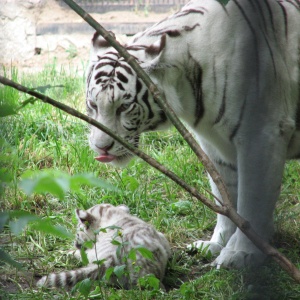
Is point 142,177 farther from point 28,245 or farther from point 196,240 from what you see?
point 28,245

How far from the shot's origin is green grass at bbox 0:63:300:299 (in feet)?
7.57

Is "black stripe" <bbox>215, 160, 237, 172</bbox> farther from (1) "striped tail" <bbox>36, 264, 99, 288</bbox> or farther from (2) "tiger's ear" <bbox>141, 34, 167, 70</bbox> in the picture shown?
(1) "striped tail" <bbox>36, 264, 99, 288</bbox>

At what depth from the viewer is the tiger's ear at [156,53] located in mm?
2471

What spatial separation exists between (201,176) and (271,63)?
1.35m

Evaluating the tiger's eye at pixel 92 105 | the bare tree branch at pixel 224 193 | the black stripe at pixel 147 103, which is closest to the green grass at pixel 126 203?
the tiger's eye at pixel 92 105

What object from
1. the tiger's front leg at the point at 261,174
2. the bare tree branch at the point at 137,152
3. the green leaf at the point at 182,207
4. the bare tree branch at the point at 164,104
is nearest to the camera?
the bare tree branch at the point at 137,152

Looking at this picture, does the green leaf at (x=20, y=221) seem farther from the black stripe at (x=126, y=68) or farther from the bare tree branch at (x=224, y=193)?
the black stripe at (x=126, y=68)

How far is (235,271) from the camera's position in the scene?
2518mm

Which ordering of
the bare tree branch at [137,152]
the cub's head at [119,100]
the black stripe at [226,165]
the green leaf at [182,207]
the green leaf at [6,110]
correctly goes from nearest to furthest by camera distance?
1. the green leaf at [6,110]
2. the bare tree branch at [137,152]
3. the cub's head at [119,100]
4. the black stripe at [226,165]
5. the green leaf at [182,207]

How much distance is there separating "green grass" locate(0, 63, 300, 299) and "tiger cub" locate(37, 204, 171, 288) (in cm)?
7

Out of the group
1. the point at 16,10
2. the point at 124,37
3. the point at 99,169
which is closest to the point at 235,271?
the point at 99,169

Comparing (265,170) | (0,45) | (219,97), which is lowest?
(0,45)

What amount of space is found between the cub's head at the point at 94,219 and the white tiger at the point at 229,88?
29 centimetres

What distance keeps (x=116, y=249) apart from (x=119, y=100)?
2.08 feet
